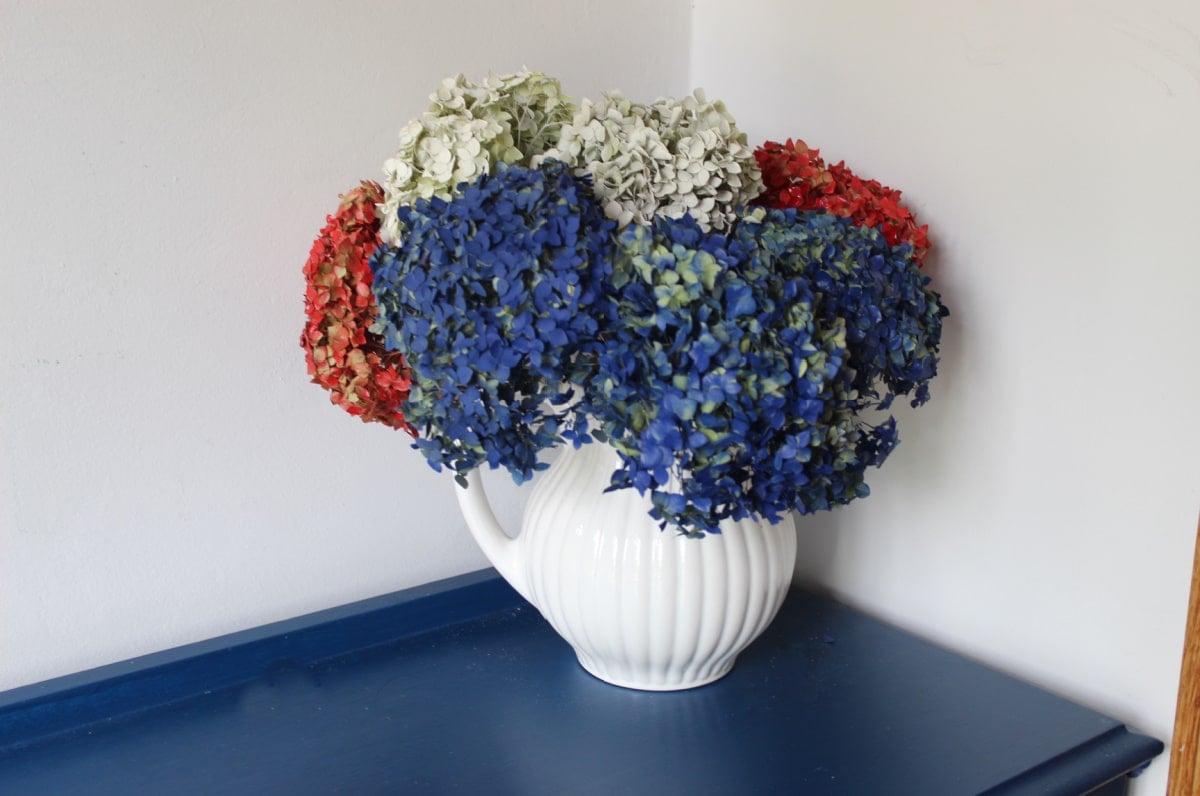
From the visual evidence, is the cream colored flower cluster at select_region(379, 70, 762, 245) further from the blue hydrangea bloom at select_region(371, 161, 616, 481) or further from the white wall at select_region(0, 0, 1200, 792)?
the white wall at select_region(0, 0, 1200, 792)

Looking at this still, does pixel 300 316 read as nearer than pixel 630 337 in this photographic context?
No

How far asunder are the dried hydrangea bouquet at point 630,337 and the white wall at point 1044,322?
0.11m

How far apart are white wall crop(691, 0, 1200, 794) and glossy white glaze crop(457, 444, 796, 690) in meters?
0.22

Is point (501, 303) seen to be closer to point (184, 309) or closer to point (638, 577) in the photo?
point (638, 577)

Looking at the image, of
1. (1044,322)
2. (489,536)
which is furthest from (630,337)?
(1044,322)

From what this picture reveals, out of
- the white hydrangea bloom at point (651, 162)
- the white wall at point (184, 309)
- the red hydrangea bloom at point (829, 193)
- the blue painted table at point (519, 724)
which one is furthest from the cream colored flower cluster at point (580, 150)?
the blue painted table at point (519, 724)

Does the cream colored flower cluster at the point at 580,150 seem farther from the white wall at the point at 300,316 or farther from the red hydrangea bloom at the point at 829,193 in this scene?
the white wall at the point at 300,316

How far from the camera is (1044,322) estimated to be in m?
1.00

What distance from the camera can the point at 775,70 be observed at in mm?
1244

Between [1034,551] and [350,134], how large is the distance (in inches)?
31.3

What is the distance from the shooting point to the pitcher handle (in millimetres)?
1022

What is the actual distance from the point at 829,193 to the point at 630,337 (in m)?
0.34

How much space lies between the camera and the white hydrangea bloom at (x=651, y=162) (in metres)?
0.85

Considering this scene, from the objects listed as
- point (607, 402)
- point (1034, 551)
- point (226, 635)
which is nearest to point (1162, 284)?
point (1034, 551)
